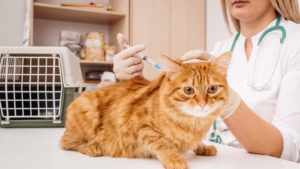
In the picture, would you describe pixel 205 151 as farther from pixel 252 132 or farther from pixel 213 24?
pixel 213 24

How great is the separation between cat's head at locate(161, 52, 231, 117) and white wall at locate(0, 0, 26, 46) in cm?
189

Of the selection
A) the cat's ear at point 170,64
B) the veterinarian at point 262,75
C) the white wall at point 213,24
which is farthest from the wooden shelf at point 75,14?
the cat's ear at point 170,64

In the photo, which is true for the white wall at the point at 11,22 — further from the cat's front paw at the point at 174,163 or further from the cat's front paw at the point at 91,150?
the cat's front paw at the point at 174,163

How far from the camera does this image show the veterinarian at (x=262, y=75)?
94 cm

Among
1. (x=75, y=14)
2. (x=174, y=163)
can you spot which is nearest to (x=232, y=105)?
(x=174, y=163)

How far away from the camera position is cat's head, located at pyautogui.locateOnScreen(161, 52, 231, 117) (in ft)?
2.24

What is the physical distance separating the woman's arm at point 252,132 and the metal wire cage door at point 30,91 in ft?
2.46

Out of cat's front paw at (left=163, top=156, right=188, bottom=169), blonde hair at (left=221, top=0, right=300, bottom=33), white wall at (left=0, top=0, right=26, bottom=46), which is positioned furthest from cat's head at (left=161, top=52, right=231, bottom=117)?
white wall at (left=0, top=0, right=26, bottom=46)

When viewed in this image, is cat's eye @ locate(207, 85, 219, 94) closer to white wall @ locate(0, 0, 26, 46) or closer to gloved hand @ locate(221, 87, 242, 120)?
gloved hand @ locate(221, 87, 242, 120)

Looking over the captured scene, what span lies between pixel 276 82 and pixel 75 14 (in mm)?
1996

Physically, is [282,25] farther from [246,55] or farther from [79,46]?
[79,46]

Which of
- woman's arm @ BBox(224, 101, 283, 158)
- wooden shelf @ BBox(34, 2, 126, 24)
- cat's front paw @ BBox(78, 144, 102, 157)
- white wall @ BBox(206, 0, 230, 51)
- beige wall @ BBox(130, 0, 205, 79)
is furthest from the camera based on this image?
white wall @ BBox(206, 0, 230, 51)

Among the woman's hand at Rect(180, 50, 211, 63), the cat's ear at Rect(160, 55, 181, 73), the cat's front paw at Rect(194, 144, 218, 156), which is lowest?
the cat's front paw at Rect(194, 144, 218, 156)

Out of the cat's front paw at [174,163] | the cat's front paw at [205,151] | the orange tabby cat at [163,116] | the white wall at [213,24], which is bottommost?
the cat's front paw at [205,151]
